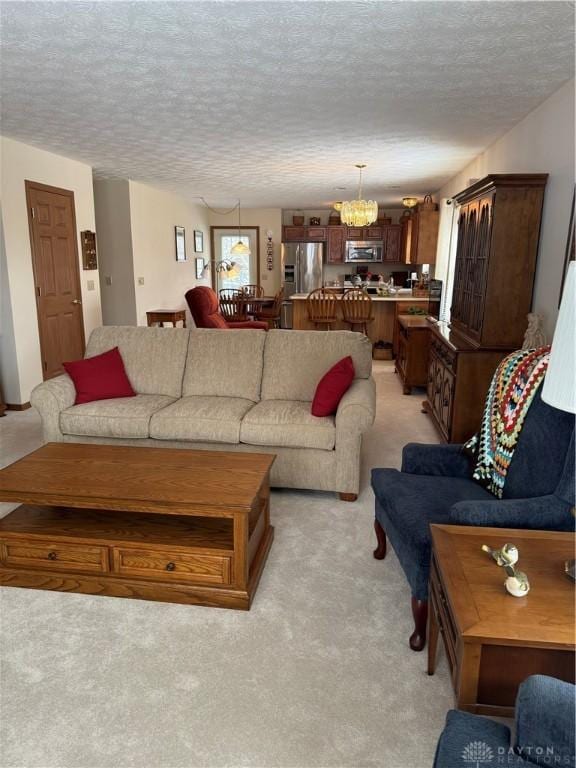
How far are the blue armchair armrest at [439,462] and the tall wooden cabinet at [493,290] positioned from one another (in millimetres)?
1364

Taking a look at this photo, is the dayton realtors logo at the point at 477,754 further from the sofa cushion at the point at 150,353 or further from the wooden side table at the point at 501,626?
the sofa cushion at the point at 150,353

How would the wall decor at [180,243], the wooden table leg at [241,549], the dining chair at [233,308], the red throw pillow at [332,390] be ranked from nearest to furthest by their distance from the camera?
the wooden table leg at [241,549]
the red throw pillow at [332,390]
the dining chair at [233,308]
the wall decor at [180,243]

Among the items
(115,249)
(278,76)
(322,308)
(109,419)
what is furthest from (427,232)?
(109,419)

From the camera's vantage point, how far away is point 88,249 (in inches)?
237

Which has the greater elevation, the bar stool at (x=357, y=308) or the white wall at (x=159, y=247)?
the white wall at (x=159, y=247)

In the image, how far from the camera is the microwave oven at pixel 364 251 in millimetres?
9977

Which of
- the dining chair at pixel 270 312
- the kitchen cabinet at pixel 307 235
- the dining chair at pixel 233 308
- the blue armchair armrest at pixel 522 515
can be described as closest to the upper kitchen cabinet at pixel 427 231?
the dining chair at pixel 270 312

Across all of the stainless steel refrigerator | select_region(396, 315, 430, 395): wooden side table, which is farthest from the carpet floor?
the stainless steel refrigerator

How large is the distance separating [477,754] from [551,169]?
3.35 m

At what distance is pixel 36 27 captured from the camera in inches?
96.5

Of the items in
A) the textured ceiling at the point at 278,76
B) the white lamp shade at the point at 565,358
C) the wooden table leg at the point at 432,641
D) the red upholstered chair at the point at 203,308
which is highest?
the textured ceiling at the point at 278,76

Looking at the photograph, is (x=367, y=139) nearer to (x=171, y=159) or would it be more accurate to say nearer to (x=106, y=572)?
(x=171, y=159)

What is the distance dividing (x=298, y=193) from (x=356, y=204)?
1.77 metres

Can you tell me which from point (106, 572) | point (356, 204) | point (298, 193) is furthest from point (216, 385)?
point (298, 193)
